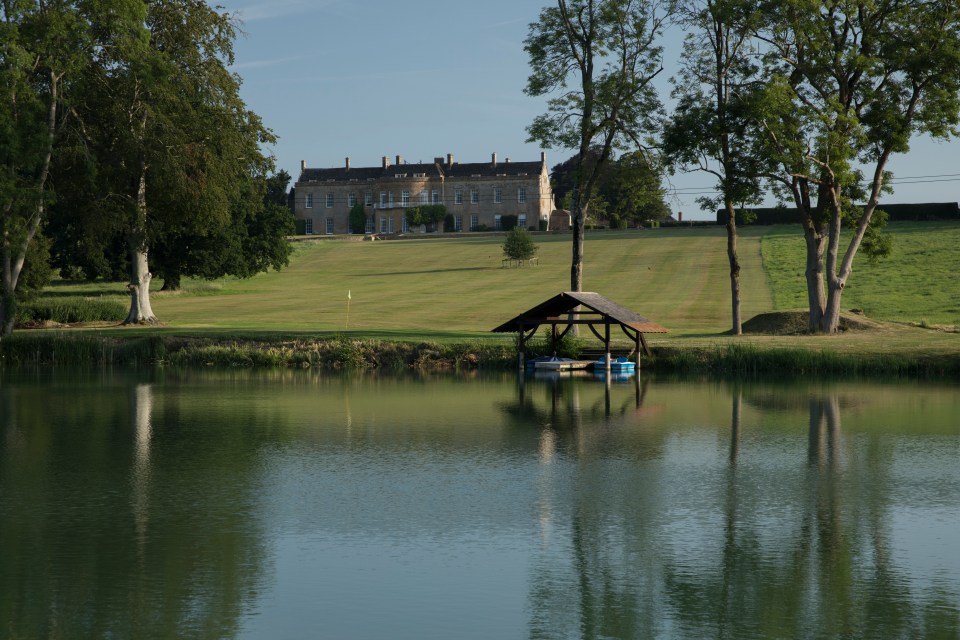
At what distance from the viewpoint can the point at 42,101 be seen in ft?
138

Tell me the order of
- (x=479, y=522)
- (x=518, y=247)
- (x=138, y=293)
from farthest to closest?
(x=518, y=247) → (x=138, y=293) → (x=479, y=522)

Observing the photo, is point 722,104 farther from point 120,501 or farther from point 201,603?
point 201,603

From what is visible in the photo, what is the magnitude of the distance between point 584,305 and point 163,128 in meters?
18.4

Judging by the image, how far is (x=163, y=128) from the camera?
4431cm

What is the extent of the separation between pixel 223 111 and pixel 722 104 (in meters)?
20.0

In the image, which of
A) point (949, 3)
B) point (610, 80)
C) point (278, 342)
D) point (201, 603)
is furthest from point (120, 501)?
point (949, 3)

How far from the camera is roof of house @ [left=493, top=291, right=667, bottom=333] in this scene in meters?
Answer: 35.2

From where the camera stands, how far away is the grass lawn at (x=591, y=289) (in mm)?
44331

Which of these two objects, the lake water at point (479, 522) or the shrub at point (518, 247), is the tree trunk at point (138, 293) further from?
the shrub at point (518, 247)

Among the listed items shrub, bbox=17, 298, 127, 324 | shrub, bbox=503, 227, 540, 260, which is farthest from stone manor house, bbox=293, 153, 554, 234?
shrub, bbox=17, 298, 127, 324

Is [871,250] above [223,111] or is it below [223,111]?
below

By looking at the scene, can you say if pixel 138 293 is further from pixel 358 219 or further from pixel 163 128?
pixel 358 219

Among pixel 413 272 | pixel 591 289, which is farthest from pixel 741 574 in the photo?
pixel 413 272

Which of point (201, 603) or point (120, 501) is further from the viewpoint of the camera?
point (120, 501)
